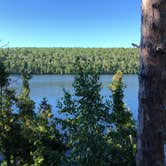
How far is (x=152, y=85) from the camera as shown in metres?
4.70

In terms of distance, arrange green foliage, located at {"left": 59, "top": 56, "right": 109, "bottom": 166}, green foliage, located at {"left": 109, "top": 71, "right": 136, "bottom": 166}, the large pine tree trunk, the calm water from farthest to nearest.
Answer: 1. the calm water
2. green foliage, located at {"left": 109, "top": 71, "right": 136, "bottom": 166}
3. green foliage, located at {"left": 59, "top": 56, "right": 109, "bottom": 166}
4. the large pine tree trunk

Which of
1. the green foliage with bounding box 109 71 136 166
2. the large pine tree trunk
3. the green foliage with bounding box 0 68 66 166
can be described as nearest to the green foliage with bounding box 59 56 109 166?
the green foliage with bounding box 109 71 136 166

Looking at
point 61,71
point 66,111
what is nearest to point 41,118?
point 66,111

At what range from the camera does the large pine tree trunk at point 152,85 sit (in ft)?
15.1

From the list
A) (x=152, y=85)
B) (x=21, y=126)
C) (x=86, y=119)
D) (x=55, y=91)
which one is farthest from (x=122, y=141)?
(x=55, y=91)

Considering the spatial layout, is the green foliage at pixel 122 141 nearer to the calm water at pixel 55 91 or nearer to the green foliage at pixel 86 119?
the green foliage at pixel 86 119

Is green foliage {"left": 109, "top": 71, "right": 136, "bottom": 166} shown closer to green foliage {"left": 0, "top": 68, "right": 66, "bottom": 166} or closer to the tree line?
the tree line

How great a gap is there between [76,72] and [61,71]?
170375 millimetres

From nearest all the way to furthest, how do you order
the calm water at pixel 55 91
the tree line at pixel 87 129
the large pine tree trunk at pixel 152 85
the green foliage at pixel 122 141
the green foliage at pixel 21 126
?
the large pine tree trunk at pixel 152 85 → the tree line at pixel 87 129 → the green foliage at pixel 122 141 → the green foliage at pixel 21 126 → the calm water at pixel 55 91

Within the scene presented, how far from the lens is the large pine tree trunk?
460 cm

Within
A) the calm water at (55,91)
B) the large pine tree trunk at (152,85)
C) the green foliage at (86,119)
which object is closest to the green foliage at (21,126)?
the calm water at (55,91)

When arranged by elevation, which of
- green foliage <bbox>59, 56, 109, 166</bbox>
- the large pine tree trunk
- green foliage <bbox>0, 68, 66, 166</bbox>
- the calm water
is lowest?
the calm water

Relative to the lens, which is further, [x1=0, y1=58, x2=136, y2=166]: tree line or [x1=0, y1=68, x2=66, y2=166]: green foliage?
[x1=0, y1=68, x2=66, y2=166]: green foliage

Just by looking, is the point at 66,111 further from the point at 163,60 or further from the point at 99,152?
the point at 163,60
